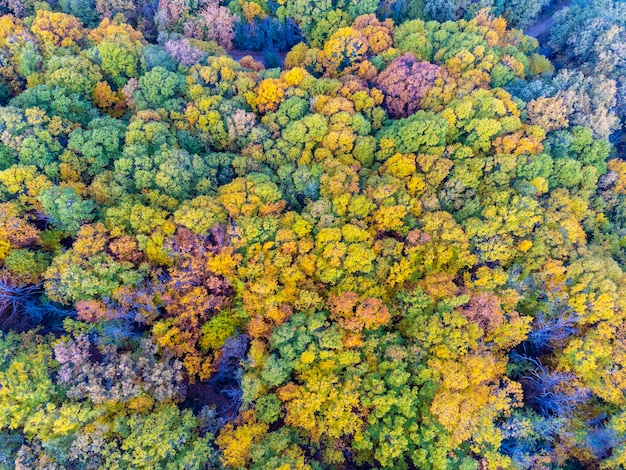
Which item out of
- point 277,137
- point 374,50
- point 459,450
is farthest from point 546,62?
point 459,450

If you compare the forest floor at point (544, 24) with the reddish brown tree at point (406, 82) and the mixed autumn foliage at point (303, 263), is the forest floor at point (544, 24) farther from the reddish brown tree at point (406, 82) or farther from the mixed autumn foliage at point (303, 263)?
the reddish brown tree at point (406, 82)

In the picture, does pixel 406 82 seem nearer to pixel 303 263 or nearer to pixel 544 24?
pixel 303 263

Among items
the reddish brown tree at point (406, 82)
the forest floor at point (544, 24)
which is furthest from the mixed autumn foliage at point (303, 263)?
the forest floor at point (544, 24)

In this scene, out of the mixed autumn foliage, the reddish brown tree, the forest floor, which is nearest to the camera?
the mixed autumn foliage

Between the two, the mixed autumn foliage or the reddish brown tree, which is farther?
the reddish brown tree

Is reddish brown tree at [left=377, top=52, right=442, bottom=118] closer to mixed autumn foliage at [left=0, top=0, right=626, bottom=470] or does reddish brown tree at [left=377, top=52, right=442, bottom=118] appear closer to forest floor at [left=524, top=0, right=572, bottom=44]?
mixed autumn foliage at [left=0, top=0, right=626, bottom=470]

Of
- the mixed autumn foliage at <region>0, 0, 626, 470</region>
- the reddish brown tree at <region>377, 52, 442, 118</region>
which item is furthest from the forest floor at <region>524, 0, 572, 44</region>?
the reddish brown tree at <region>377, 52, 442, 118</region>
